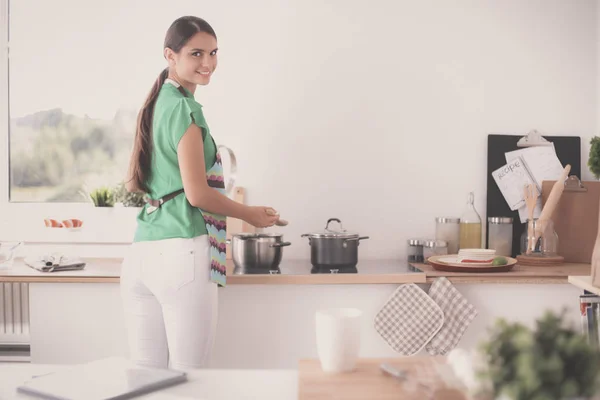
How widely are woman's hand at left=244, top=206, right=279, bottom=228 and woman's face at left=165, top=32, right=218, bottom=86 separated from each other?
1.47 feet

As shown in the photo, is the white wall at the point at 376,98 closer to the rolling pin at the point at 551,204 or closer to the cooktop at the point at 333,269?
the cooktop at the point at 333,269

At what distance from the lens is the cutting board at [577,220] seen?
2.86 meters

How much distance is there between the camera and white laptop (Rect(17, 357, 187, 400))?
1006 mm

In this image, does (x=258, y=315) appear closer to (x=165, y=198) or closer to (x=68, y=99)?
(x=165, y=198)

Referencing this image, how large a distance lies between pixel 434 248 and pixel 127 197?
150 centimetres

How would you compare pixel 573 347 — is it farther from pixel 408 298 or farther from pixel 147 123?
pixel 408 298

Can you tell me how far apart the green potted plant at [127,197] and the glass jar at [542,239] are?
1.84 meters

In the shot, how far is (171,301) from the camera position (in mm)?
1847

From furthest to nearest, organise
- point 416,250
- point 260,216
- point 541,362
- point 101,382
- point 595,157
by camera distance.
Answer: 1. point 416,250
2. point 595,157
3. point 260,216
4. point 101,382
5. point 541,362

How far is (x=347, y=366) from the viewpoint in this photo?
112 centimetres

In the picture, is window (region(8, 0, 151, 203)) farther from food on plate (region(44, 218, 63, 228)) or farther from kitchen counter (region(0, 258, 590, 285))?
kitchen counter (region(0, 258, 590, 285))

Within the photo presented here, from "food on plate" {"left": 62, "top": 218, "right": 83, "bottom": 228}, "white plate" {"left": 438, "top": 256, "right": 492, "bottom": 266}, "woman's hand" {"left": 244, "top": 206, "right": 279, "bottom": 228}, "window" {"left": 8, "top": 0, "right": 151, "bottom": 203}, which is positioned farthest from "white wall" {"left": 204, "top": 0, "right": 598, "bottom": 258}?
"woman's hand" {"left": 244, "top": 206, "right": 279, "bottom": 228}

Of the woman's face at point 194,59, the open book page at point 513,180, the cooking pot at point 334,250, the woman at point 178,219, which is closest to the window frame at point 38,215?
the cooking pot at point 334,250

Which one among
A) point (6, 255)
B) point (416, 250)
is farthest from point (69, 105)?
point (416, 250)
